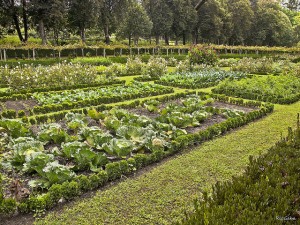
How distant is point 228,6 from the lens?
150 feet

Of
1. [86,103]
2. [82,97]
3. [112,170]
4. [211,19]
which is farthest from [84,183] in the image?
[211,19]

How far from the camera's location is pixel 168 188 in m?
4.42

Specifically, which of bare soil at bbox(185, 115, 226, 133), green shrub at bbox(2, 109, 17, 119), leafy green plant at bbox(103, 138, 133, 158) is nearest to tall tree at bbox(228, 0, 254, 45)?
bare soil at bbox(185, 115, 226, 133)

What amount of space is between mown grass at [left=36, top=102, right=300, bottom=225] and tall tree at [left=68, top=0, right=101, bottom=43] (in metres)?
28.9

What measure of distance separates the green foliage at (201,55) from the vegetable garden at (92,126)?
4.00 meters

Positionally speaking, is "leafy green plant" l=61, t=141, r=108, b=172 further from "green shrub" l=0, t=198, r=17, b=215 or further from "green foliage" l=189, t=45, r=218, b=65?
"green foliage" l=189, t=45, r=218, b=65

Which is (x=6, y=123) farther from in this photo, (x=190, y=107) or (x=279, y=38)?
(x=279, y=38)

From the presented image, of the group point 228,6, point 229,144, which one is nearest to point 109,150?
point 229,144

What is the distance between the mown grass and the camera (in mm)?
3725

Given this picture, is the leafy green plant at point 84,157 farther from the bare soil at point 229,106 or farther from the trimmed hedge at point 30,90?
the trimmed hedge at point 30,90

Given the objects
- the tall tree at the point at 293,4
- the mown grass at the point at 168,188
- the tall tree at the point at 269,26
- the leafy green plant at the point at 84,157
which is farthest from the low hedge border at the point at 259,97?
the tall tree at the point at 293,4

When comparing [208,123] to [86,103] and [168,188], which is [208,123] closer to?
[168,188]

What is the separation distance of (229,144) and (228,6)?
146 ft

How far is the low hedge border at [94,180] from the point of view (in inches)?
148
